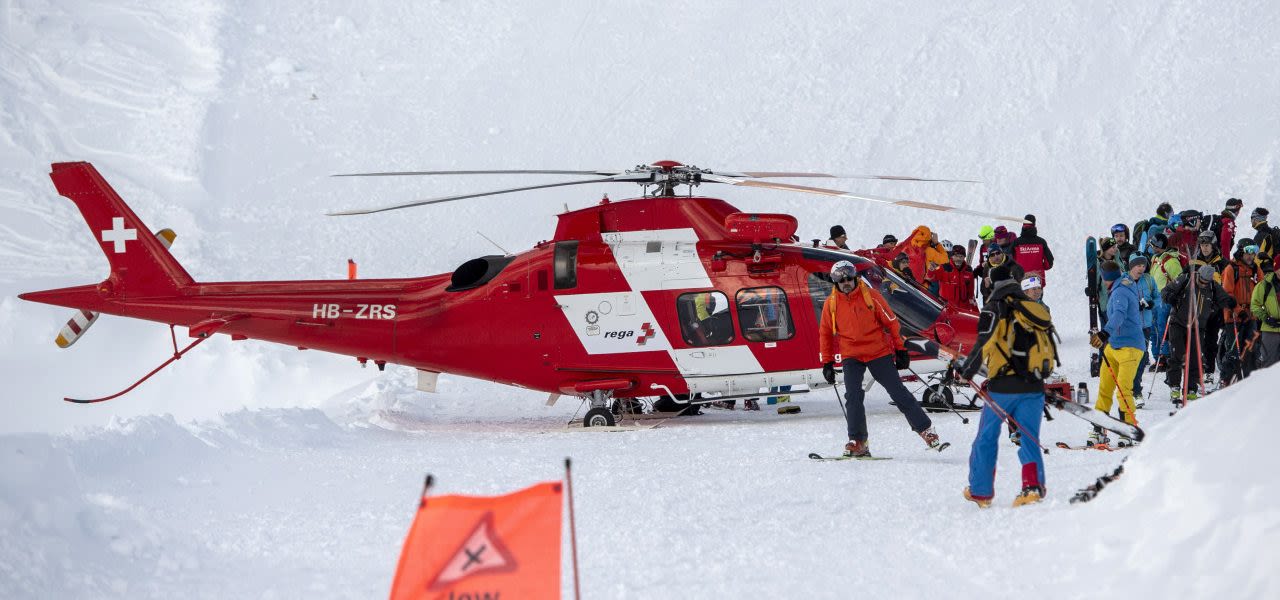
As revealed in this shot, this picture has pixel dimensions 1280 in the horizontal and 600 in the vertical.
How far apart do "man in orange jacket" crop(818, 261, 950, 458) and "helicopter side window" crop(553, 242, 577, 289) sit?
3.78m

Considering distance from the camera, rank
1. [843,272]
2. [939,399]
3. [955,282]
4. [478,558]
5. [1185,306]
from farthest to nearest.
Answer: [955,282] < [939,399] < [1185,306] < [843,272] < [478,558]

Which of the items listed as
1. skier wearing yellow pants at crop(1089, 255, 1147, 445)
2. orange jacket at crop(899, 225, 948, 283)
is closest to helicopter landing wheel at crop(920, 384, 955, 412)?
skier wearing yellow pants at crop(1089, 255, 1147, 445)

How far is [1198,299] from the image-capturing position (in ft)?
42.6

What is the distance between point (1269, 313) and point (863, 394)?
185 inches

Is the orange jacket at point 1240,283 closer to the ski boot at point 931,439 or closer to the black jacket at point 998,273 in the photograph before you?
the black jacket at point 998,273

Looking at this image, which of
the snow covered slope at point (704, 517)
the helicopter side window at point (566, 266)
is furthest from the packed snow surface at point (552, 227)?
the helicopter side window at point (566, 266)

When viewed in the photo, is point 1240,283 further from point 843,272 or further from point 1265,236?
point 843,272

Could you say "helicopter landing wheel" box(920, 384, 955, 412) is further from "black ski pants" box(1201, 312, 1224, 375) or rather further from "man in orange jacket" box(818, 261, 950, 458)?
"black ski pants" box(1201, 312, 1224, 375)

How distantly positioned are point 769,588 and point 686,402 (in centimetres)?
706

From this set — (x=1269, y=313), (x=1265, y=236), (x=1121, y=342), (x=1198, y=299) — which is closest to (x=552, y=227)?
(x=1265, y=236)

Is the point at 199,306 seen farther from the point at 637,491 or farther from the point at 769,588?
the point at 769,588

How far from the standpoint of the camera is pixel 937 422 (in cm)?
1207

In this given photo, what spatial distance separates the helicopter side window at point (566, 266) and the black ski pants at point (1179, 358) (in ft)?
20.3

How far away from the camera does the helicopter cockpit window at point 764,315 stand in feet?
41.8
